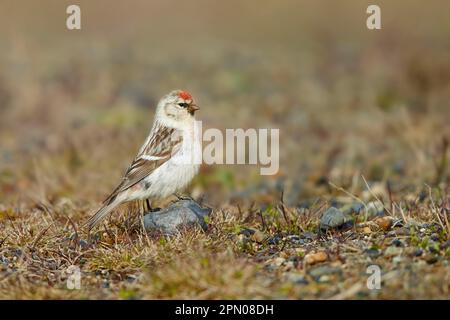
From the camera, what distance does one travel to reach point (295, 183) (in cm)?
1055

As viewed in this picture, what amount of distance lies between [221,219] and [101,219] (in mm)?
1070

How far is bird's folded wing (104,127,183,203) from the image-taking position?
7223 millimetres

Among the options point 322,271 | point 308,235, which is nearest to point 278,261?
point 322,271

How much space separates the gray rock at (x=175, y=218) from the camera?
6512 millimetres

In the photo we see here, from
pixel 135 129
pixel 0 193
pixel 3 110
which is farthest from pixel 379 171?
pixel 3 110

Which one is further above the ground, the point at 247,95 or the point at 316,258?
the point at 247,95

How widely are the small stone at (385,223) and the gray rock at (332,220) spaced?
0.31 meters

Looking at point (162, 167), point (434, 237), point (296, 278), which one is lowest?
point (296, 278)

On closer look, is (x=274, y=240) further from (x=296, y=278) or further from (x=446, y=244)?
(x=446, y=244)

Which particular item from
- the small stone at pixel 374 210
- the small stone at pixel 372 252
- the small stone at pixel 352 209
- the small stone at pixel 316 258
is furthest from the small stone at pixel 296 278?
the small stone at pixel 352 209

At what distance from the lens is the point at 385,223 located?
21.5ft

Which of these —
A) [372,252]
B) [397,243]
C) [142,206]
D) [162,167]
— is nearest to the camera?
[372,252]

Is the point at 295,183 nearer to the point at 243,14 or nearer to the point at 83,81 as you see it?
the point at 83,81

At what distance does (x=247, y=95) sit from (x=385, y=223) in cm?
873
